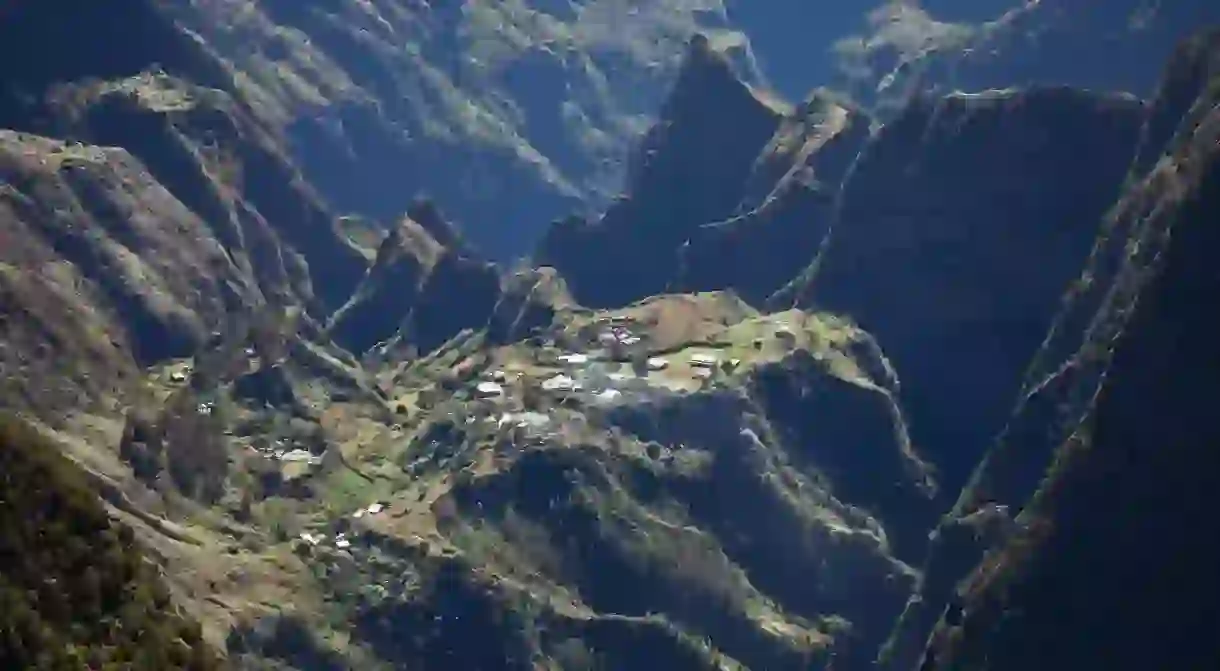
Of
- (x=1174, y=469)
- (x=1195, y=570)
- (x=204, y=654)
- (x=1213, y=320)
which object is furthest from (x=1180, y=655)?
(x=204, y=654)

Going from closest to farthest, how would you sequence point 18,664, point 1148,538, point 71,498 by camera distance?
point 18,664 < point 71,498 < point 1148,538

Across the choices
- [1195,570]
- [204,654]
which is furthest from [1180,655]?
[204,654]

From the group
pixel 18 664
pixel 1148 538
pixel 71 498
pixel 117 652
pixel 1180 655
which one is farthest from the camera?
pixel 1148 538

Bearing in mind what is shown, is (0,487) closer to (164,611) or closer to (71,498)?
(71,498)

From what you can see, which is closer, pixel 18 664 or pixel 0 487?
pixel 18 664

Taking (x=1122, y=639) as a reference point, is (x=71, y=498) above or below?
below

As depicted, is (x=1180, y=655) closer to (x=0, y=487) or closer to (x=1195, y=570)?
(x=1195, y=570)

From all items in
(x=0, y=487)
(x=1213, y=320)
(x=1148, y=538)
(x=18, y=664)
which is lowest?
(x=18, y=664)
